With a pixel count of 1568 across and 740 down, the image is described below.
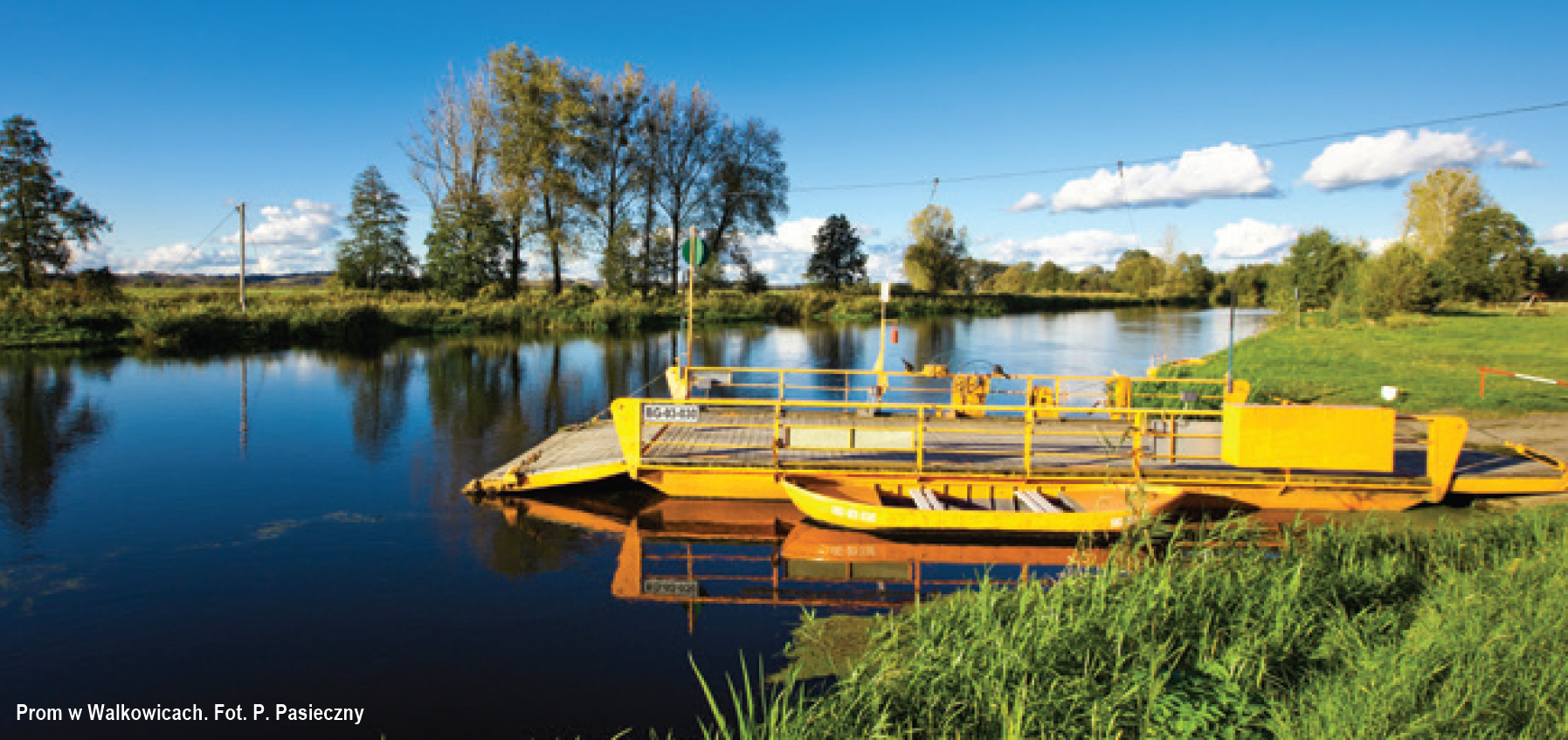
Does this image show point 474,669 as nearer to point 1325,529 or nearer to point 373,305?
point 1325,529

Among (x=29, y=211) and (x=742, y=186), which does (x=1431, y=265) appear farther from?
(x=29, y=211)

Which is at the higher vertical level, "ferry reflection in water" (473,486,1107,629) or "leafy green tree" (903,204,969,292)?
"leafy green tree" (903,204,969,292)

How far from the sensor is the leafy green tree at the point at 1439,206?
194ft

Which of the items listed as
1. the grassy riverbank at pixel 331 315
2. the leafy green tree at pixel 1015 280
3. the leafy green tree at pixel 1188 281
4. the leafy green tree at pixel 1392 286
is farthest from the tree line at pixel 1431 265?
the leafy green tree at pixel 1015 280

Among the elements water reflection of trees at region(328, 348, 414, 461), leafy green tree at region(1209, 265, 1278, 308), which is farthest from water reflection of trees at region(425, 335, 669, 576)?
leafy green tree at region(1209, 265, 1278, 308)

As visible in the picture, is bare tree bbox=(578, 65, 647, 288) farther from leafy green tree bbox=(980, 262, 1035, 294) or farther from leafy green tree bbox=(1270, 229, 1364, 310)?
leafy green tree bbox=(980, 262, 1035, 294)

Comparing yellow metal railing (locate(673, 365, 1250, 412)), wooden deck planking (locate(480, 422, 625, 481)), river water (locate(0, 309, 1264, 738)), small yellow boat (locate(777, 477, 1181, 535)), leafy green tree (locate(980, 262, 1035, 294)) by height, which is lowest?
river water (locate(0, 309, 1264, 738))

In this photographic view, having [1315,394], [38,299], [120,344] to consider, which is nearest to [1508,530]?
[1315,394]

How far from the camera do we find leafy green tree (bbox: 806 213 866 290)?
303 feet

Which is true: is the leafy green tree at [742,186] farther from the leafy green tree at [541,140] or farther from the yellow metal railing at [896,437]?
the yellow metal railing at [896,437]

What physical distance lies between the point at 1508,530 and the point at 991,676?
6585 mm

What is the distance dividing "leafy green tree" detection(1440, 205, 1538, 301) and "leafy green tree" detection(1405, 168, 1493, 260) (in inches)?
104

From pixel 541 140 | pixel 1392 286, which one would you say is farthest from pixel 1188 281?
pixel 541 140

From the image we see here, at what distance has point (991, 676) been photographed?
15.3 feet
